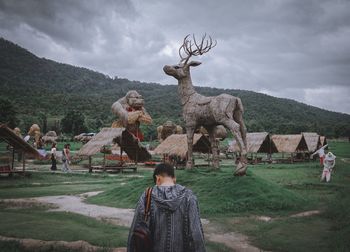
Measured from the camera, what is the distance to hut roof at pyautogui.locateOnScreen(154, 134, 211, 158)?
23.8m

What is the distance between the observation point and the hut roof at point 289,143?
3142 cm

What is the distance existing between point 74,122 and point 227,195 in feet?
178

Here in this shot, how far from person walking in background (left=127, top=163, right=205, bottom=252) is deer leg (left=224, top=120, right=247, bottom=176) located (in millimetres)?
6516

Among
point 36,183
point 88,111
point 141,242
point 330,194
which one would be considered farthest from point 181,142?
point 88,111

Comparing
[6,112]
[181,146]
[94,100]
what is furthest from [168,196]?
[94,100]

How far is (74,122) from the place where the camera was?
197 feet

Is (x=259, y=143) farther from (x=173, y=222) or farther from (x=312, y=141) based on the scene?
(x=173, y=222)

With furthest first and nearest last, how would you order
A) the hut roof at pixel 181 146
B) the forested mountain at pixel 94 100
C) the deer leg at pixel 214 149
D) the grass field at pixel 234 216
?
1. the forested mountain at pixel 94 100
2. the hut roof at pixel 181 146
3. the deer leg at pixel 214 149
4. the grass field at pixel 234 216

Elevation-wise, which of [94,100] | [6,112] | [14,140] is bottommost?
[14,140]

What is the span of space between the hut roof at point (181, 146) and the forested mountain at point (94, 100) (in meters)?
30.8

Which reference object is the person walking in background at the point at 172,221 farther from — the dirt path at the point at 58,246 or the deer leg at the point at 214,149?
the deer leg at the point at 214,149

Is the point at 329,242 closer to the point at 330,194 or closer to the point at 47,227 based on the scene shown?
the point at 47,227

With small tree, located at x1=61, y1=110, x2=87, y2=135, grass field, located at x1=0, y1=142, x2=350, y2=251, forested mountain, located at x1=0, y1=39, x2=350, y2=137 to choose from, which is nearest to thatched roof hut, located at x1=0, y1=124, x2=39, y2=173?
grass field, located at x1=0, y1=142, x2=350, y2=251

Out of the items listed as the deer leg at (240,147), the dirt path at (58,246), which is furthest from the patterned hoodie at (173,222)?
the deer leg at (240,147)
